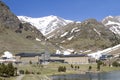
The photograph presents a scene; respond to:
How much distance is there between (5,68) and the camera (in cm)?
15862

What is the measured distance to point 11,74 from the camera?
162m

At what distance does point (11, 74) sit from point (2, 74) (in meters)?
6.78

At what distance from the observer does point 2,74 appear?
15550cm

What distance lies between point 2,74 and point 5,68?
4.00 metres

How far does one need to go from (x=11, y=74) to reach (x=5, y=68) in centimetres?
469
